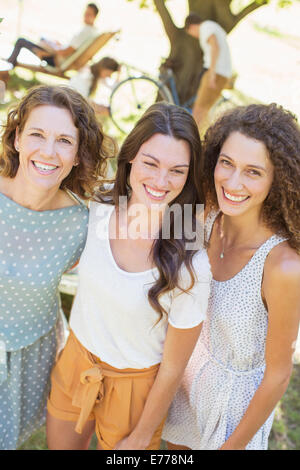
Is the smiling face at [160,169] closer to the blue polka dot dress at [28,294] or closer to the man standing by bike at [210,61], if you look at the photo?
the blue polka dot dress at [28,294]

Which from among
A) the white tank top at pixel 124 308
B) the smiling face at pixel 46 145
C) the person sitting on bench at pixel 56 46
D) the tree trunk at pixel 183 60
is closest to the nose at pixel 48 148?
the smiling face at pixel 46 145

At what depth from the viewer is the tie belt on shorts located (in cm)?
212

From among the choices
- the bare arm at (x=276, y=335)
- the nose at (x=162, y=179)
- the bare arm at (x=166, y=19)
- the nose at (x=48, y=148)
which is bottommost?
the bare arm at (x=276, y=335)

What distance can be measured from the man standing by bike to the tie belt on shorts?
508 centimetres

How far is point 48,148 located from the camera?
206cm

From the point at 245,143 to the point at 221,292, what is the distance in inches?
25.4

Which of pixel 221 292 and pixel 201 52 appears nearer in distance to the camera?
pixel 221 292

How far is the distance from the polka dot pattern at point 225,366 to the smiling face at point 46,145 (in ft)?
2.48

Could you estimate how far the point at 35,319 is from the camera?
2297mm

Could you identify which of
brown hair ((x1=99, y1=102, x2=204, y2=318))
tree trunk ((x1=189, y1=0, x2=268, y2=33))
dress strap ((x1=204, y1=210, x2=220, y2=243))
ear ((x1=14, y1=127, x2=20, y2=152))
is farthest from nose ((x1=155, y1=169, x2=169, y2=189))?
tree trunk ((x1=189, y1=0, x2=268, y2=33))

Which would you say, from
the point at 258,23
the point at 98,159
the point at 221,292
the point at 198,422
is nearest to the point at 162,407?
the point at 198,422

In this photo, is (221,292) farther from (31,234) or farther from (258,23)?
(258,23)

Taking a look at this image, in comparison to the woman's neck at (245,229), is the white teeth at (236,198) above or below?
above

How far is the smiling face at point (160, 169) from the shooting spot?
80.2 inches
